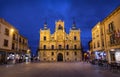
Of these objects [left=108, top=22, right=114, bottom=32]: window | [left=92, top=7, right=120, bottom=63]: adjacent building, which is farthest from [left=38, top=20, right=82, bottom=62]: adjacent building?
[left=108, top=22, right=114, bottom=32]: window

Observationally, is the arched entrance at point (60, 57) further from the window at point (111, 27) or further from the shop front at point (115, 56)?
Answer: the window at point (111, 27)

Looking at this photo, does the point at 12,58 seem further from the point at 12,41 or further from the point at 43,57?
the point at 43,57

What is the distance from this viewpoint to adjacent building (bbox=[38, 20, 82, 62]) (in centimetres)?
7681

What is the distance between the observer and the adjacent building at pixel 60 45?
252 feet

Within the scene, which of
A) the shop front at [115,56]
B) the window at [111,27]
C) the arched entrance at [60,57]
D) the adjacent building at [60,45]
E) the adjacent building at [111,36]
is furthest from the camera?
the arched entrance at [60,57]

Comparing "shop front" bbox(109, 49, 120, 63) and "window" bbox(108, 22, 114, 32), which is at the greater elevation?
"window" bbox(108, 22, 114, 32)

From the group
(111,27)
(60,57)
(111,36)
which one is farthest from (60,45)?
(111,27)

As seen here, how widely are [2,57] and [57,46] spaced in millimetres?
42256

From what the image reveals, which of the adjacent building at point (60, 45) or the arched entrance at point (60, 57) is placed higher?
the adjacent building at point (60, 45)

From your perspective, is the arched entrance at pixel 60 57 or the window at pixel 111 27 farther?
the arched entrance at pixel 60 57

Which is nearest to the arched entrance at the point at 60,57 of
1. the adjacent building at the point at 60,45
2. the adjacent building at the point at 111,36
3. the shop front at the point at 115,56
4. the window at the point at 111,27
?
the adjacent building at the point at 60,45

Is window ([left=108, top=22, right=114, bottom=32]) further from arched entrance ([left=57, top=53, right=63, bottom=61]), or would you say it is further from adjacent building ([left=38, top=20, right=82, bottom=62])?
arched entrance ([left=57, top=53, right=63, bottom=61])

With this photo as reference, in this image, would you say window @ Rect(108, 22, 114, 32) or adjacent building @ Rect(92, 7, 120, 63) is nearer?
adjacent building @ Rect(92, 7, 120, 63)

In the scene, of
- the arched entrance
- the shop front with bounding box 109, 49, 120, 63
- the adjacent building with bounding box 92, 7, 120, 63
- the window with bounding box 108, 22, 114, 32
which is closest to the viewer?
the adjacent building with bounding box 92, 7, 120, 63
